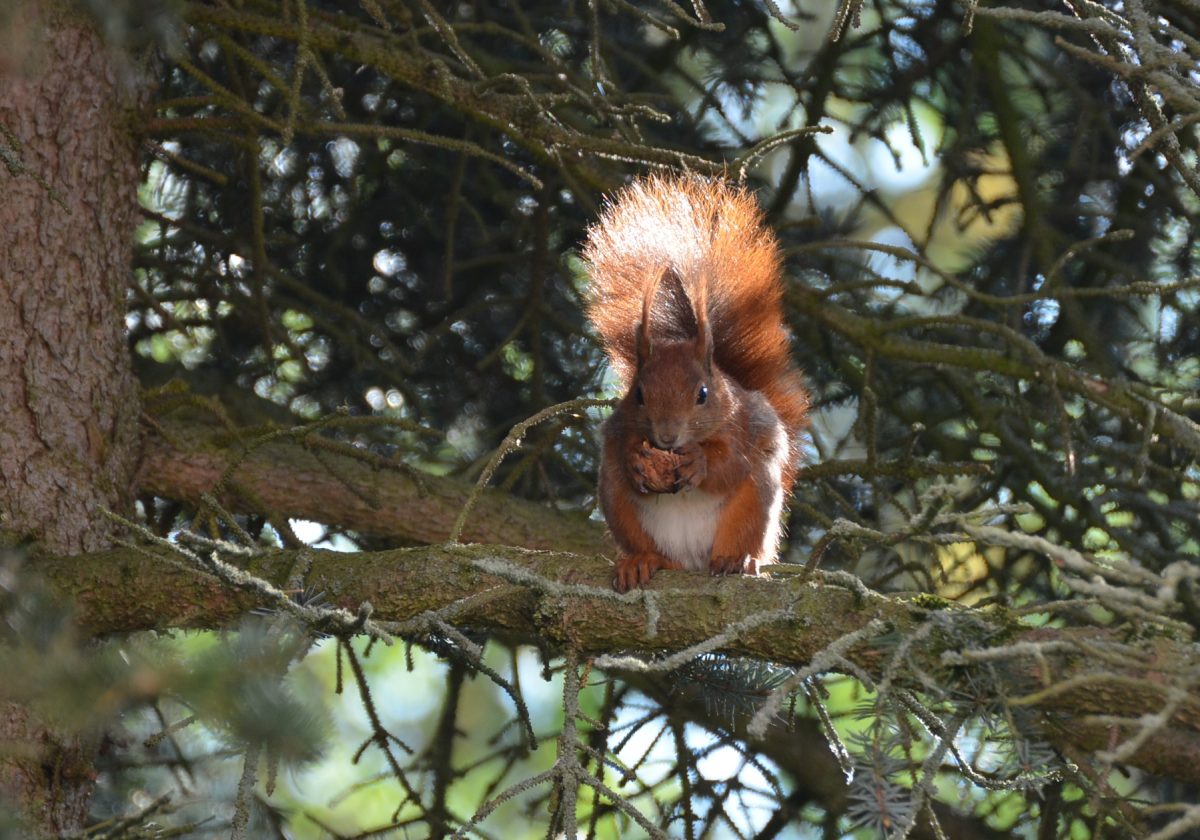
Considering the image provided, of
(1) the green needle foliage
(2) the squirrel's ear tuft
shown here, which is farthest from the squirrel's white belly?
(2) the squirrel's ear tuft

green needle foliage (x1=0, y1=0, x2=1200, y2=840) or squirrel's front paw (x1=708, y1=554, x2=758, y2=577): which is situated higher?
green needle foliage (x1=0, y1=0, x2=1200, y2=840)

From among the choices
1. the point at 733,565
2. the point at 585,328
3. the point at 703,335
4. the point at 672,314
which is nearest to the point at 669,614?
the point at 733,565

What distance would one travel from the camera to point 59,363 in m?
2.10

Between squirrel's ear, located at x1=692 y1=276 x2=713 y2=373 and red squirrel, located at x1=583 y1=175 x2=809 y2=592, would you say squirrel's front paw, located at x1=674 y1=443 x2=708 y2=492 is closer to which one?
red squirrel, located at x1=583 y1=175 x2=809 y2=592

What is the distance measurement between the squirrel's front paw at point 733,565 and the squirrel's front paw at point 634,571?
Answer: 0.43ft

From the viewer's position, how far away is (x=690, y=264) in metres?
2.47

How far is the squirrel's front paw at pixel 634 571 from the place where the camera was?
1.96 metres

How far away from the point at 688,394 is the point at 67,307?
1011mm

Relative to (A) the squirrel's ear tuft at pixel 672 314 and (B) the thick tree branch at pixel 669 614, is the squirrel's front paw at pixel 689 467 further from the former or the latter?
(A) the squirrel's ear tuft at pixel 672 314

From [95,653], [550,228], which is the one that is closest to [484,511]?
[550,228]

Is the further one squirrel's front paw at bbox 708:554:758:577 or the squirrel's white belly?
the squirrel's white belly

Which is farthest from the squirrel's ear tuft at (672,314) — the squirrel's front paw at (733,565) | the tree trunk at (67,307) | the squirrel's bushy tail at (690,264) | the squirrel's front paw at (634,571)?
the tree trunk at (67,307)

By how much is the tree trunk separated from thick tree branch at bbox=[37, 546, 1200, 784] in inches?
6.8

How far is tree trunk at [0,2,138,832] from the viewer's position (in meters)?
2.03
